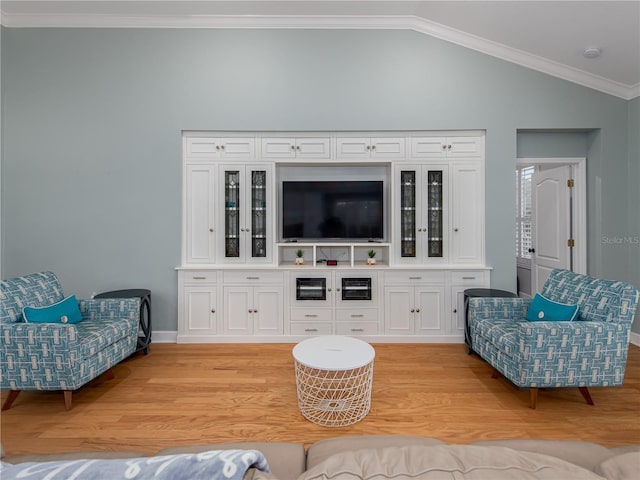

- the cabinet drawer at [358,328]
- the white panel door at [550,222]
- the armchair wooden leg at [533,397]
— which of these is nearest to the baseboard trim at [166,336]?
the cabinet drawer at [358,328]

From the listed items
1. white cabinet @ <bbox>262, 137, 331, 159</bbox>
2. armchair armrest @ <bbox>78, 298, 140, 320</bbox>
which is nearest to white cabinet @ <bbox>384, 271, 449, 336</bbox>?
white cabinet @ <bbox>262, 137, 331, 159</bbox>

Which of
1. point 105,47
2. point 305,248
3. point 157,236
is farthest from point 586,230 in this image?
point 105,47

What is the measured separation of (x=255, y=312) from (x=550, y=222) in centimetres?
382

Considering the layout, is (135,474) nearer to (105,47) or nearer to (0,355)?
(0,355)

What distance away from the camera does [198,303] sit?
3465 mm

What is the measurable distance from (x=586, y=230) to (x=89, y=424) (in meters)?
5.07

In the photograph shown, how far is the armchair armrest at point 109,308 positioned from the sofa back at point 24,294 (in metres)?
0.21

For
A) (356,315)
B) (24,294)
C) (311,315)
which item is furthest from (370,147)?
(24,294)

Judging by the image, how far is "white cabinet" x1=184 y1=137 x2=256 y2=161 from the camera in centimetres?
355

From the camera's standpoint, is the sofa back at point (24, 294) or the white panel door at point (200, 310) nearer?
the sofa back at point (24, 294)

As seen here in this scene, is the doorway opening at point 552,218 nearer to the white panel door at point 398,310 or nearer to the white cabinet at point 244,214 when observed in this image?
the white panel door at point 398,310

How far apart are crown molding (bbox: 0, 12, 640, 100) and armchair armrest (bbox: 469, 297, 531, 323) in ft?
8.47

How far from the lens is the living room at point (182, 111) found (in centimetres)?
348

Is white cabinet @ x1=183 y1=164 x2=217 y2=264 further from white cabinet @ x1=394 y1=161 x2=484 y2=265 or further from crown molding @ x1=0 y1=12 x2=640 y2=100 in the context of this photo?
white cabinet @ x1=394 y1=161 x2=484 y2=265
